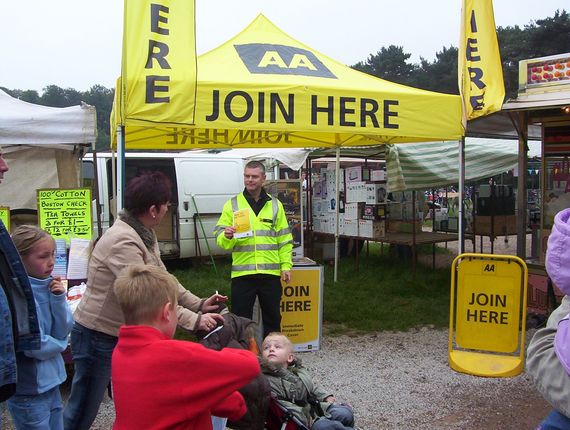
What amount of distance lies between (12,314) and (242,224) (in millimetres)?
3092

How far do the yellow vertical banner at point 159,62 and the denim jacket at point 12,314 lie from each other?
106 inches

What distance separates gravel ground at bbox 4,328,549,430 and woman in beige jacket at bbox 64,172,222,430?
1152mm

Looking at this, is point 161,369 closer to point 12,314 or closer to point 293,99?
point 12,314

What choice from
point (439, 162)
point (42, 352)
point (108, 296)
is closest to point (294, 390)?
point (108, 296)

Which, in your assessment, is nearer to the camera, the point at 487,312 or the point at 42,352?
the point at 42,352

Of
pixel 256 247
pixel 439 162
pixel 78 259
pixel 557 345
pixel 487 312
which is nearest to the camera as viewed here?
pixel 557 345

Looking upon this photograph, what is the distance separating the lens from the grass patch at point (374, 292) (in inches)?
283

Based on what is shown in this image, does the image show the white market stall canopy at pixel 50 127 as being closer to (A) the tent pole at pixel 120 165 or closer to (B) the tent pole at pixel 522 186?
Result: (A) the tent pole at pixel 120 165

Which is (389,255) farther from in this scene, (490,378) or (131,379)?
(131,379)

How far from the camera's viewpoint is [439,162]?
9.90 metres

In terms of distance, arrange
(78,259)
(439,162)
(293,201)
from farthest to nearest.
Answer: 1. (439,162)
2. (293,201)
3. (78,259)

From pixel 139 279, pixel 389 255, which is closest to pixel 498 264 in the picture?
pixel 139 279

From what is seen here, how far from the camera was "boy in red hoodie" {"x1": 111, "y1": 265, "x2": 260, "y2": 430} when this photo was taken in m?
1.84

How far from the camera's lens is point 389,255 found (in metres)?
12.7
